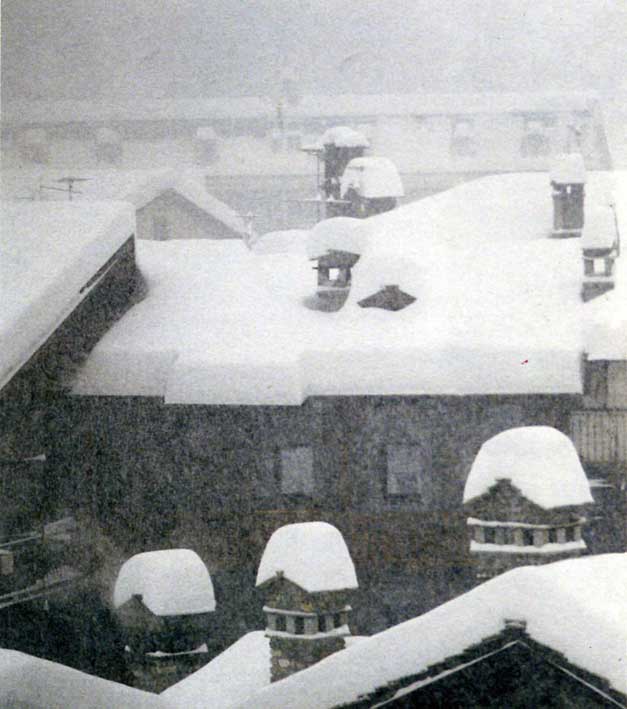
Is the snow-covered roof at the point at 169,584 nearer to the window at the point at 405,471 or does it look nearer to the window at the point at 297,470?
the window at the point at 297,470

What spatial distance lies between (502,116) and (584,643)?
70.4 ft

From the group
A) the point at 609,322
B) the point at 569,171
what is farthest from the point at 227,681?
the point at 569,171

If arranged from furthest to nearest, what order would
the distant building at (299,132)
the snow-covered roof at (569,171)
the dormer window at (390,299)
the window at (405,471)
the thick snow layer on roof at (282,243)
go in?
the distant building at (299,132)
the thick snow layer on roof at (282,243)
the snow-covered roof at (569,171)
the dormer window at (390,299)
the window at (405,471)

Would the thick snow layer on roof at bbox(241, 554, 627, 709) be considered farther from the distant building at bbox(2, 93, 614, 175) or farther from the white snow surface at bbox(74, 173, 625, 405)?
the distant building at bbox(2, 93, 614, 175)

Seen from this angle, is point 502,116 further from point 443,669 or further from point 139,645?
point 443,669

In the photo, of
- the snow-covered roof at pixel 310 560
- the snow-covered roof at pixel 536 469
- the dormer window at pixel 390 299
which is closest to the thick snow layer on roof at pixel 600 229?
the dormer window at pixel 390 299

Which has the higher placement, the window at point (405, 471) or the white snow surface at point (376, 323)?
the white snow surface at point (376, 323)

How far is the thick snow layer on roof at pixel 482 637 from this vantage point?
5.12m

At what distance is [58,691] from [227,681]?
4.13m

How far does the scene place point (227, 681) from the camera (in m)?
10.1

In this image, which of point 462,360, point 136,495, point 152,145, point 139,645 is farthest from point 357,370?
point 152,145

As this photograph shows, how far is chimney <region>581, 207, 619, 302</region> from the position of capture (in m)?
15.9

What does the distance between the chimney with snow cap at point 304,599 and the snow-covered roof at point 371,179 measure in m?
12.7

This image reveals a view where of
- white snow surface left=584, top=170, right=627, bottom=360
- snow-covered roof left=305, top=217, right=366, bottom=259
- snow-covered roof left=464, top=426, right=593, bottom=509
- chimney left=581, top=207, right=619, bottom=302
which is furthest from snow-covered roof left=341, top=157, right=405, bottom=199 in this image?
snow-covered roof left=464, top=426, right=593, bottom=509
